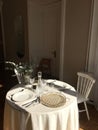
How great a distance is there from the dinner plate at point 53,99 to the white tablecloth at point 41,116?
5 cm

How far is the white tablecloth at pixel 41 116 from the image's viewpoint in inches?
58.4

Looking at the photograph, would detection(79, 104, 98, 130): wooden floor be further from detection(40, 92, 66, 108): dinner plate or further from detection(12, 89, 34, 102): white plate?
detection(12, 89, 34, 102): white plate

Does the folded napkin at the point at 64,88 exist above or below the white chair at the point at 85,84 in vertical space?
above

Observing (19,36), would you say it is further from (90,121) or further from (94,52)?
(90,121)

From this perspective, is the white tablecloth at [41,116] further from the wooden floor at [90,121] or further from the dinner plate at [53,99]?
the wooden floor at [90,121]

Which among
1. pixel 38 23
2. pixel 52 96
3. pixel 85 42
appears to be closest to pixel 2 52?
pixel 38 23

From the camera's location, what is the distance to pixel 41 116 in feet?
4.87

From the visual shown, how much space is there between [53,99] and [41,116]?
307 millimetres

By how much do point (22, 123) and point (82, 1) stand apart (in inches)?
97.1

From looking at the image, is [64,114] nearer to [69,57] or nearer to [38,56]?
[69,57]

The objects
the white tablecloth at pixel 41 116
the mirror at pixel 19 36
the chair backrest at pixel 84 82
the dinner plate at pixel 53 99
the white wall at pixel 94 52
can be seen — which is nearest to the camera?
the white tablecloth at pixel 41 116

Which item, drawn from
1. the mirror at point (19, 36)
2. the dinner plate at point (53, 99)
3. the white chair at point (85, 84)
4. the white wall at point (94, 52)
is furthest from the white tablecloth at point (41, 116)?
the mirror at point (19, 36)

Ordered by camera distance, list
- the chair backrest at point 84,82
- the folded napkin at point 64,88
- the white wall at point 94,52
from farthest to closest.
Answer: the white wall at point 94,52, the chair backrest at point 84,82, the folded napkin at point 64,88

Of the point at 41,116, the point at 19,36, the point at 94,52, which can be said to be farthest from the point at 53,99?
the point at 19,36
